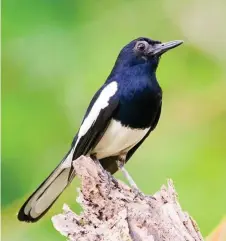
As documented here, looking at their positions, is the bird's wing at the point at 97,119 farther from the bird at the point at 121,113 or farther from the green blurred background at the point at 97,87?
the green blurred background at the point at 97,87

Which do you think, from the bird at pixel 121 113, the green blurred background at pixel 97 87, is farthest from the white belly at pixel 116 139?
the green blurred background at pixel 97 87

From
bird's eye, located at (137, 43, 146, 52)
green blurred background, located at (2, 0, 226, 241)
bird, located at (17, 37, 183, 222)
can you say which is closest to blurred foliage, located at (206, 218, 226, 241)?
green blurred background, located at (2, 0, 226, 241)

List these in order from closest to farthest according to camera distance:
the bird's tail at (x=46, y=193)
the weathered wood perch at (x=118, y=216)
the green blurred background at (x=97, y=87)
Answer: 1. the weathered wood perch at (x=118, y=216)
2. the bird's tail at (x=46, y=193)
3. the green blurred background at (x=97, y=87)

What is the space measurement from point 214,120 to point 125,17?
47 cm

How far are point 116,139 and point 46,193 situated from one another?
0.25 meters

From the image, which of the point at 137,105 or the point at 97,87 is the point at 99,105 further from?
the point at 97,87

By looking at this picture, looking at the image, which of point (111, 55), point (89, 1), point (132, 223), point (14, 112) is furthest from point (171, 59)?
point (132, 223)

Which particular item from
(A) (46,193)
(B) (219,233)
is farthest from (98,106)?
(B) (219,233)

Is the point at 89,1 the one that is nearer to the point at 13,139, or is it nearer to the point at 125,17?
the point at 125,17

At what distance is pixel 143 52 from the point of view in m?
1.62

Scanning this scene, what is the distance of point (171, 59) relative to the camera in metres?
2.08

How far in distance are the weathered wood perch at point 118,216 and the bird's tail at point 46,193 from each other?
246mm

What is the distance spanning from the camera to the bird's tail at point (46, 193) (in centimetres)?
166

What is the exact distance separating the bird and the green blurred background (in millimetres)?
323
